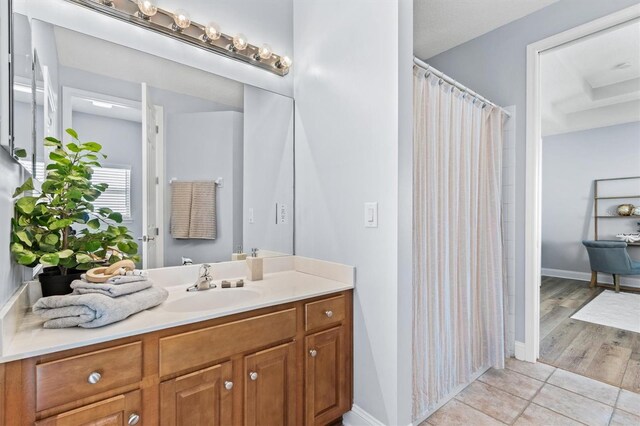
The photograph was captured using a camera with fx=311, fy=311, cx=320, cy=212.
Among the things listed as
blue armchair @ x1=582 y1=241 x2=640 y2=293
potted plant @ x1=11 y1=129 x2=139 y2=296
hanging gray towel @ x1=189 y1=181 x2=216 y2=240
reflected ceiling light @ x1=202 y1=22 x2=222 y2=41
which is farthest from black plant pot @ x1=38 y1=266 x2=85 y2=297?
blue armchair @ x1=582 y1=241 x2=640 y2=293

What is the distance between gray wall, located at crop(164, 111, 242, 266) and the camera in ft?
5.57

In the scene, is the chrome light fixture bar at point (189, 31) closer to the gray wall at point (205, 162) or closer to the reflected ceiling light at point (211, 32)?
the reflected ceiling light at point (211, 32)

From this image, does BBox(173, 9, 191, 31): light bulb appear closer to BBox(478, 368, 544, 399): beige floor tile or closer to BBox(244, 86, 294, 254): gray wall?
BBox(244, 86, 294, 254): gray wall

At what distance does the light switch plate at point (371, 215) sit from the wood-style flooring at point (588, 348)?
6.62ft

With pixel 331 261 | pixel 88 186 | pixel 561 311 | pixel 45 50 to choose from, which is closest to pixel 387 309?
pixel 331 261

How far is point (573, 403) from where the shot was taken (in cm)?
188

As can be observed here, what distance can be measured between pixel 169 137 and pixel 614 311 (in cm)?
502

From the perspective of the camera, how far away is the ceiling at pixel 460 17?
244 cm

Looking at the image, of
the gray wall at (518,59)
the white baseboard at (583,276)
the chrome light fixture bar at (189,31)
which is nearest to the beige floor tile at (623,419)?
the gray wall at (518,59)

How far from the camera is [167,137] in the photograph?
5.55ft

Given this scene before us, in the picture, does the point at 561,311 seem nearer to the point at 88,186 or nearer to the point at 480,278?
the point at 480,278

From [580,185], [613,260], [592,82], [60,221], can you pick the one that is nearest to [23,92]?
[60,221]

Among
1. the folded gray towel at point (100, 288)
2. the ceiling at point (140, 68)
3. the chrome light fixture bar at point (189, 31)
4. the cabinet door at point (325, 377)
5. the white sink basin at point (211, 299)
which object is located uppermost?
the chrome light fixture bar at point (189, 31)

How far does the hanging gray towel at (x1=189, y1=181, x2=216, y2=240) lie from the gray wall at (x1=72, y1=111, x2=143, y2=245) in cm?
28
